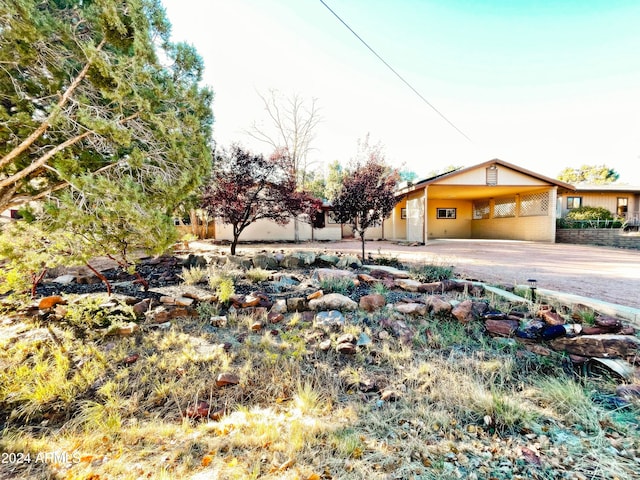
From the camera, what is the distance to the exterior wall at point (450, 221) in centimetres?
1753

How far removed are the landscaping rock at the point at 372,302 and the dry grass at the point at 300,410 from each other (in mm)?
671

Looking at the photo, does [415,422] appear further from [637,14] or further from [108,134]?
[637,14]

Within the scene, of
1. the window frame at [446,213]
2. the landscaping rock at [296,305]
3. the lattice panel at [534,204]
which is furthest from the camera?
the window frame at [446,213]

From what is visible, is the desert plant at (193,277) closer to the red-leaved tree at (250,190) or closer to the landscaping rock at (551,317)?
the red-leaved tree at (250,190)

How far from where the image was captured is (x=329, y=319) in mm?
3479

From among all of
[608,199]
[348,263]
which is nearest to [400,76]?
[348,263]

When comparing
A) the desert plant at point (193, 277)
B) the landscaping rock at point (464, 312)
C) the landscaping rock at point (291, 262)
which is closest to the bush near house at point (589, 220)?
the landscaping rock at point (464, 312)

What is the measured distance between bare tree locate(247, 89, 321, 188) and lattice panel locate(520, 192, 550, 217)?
14.4 m

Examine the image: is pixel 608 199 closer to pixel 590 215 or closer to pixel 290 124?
pixel 590 215

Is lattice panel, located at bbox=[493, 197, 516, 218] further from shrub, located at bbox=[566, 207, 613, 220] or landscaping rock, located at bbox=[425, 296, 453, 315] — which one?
landscaping rock, located at bbox=[425, 296, 453, 315]

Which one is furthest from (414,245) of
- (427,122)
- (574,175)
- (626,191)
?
(574,175)

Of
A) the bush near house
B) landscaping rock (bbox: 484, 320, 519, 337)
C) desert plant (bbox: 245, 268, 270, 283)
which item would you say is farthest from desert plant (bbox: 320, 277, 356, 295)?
the bush near house

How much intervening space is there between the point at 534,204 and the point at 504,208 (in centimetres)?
221

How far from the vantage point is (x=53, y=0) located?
2969 mm
